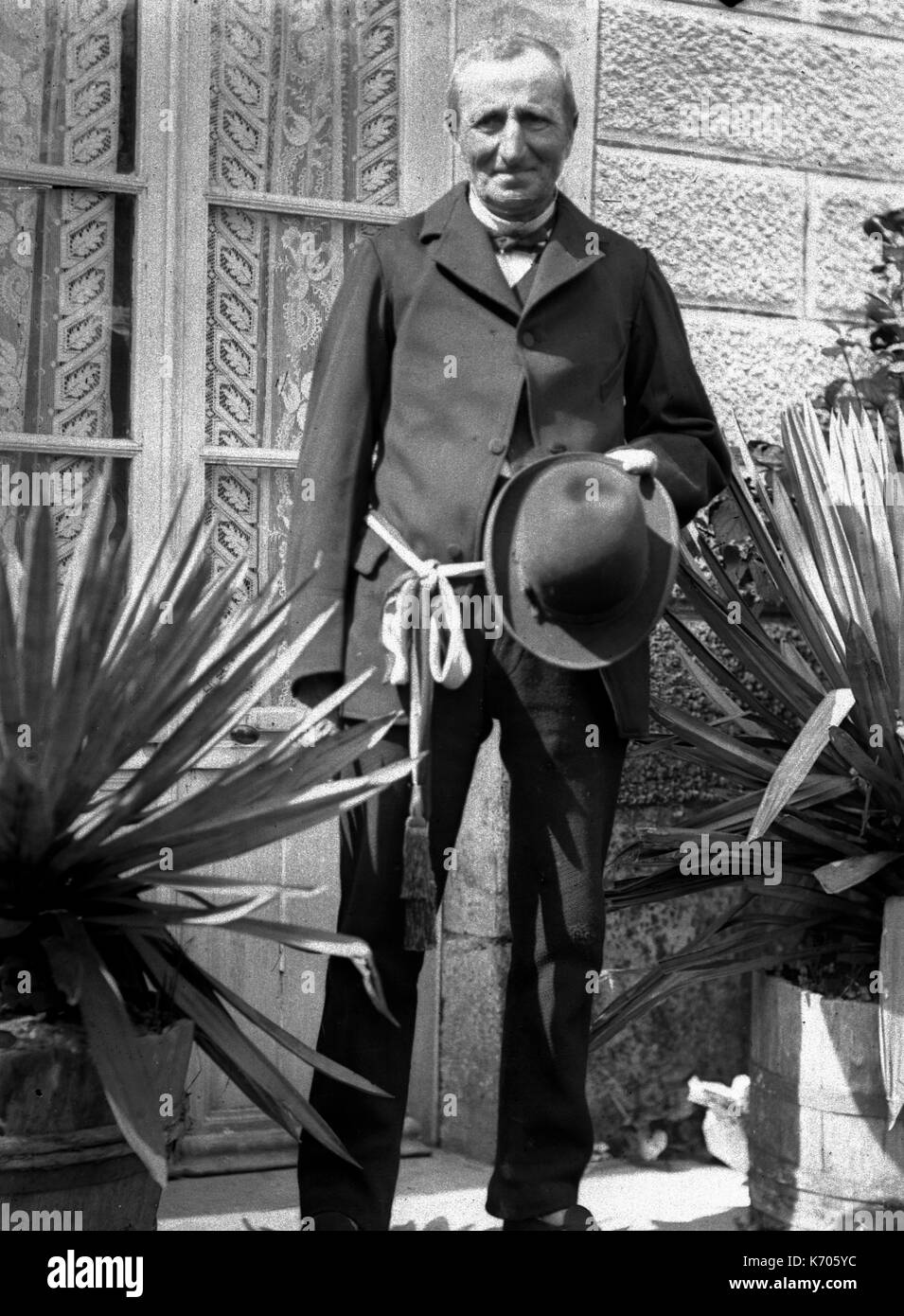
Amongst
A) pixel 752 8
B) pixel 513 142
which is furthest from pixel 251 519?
pixel 752 8

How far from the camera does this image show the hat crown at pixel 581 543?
3033mm

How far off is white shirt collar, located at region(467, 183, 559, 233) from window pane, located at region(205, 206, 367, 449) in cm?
95

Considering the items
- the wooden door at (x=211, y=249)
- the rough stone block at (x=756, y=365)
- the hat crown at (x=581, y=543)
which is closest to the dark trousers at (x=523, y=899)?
the hat crown at (x=581, y=543)

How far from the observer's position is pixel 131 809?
2807 mm

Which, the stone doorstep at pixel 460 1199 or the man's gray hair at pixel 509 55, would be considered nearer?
the man's gray hair at pixel 509 55

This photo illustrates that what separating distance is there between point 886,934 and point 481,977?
0.95 meters

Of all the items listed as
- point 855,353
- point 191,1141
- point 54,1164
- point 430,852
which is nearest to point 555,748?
point 430,852

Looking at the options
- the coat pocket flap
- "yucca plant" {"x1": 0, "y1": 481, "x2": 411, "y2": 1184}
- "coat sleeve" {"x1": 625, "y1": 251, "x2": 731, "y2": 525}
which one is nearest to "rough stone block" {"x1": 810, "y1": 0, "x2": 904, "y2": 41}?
"coat sleeve" {"x1": 625, "y1": 251, "x2": 731, "y2": 525}

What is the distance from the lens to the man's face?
10.4ft

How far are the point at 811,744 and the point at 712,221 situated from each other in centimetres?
148

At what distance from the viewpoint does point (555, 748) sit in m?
3.21

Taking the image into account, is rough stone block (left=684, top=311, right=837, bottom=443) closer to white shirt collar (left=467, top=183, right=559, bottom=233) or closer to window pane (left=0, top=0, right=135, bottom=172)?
white shirt collar (left=467, top=183, right=559, bottom=233)

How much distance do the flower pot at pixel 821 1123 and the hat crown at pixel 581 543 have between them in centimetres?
102

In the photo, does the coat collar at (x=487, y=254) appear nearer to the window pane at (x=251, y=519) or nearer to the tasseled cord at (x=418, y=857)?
the tasseled cord at (x=418, y=857)
